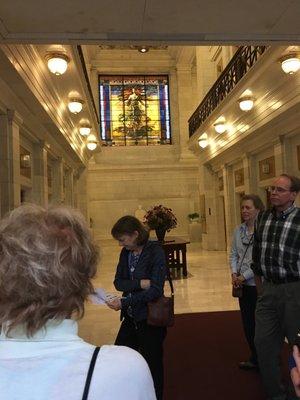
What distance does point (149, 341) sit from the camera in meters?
3.05

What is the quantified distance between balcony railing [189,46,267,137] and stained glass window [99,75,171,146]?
6.64 m

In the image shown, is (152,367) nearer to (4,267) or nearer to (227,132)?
(4,267)

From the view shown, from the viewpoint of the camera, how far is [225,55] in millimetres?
14086

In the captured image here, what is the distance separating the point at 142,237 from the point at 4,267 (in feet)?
6.67

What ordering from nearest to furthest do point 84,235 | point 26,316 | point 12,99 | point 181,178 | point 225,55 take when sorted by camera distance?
point 26,316 < point 84,235 < point 12,99 < point 225,55 < point 181,178

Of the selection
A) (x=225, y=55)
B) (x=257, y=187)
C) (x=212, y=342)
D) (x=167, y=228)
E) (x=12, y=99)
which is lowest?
(x=212, y=342)

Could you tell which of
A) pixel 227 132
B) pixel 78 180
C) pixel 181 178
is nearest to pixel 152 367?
pixel 227 132

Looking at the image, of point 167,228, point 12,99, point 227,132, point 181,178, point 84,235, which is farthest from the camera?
point 181,178

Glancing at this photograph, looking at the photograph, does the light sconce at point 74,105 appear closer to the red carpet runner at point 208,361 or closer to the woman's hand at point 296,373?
the red carpet runner at point 208,361

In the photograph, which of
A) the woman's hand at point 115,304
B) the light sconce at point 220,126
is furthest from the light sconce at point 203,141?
the woman's hand at point 115,304

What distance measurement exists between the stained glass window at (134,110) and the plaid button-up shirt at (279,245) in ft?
63.0

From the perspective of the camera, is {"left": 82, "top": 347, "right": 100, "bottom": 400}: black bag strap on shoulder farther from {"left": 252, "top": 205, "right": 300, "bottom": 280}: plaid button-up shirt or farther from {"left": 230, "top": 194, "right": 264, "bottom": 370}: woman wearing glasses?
{"left": 230, "top": 194, "right": 264, "bottom": 370}: woman wearing glasses

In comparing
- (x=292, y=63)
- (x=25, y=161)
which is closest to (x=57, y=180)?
(x=25, y=161)

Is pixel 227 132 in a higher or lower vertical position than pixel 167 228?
higher
